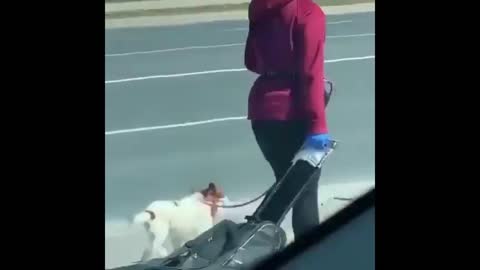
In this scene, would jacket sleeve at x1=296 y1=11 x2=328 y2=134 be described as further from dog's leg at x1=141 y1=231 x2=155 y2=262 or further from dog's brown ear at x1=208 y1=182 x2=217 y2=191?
dog's leg at x1=141 y1=231 x2=155 y2=262

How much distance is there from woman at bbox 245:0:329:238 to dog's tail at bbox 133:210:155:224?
0.47 meters

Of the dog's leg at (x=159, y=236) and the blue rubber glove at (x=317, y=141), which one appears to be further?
the blue rubber glove at (x=317, y=141)

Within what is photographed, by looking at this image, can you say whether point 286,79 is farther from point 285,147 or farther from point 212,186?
point 212,186

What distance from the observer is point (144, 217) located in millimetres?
3162

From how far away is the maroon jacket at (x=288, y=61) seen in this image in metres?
3.15

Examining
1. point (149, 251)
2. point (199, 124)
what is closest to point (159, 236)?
point (149, 251)

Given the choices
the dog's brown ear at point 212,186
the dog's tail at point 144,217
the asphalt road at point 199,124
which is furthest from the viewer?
the dog's brown ear at point 212,186

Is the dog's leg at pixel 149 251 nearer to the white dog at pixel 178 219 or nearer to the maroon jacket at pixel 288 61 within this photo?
the white dog at pixel 178 219

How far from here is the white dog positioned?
8.91 feet

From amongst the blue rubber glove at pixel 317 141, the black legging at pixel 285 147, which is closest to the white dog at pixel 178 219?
the black legging at pixel 285 147

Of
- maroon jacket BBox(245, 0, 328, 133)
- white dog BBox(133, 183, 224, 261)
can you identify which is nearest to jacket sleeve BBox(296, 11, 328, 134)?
maroon jacket BBox(245, 0, 328, 133)
